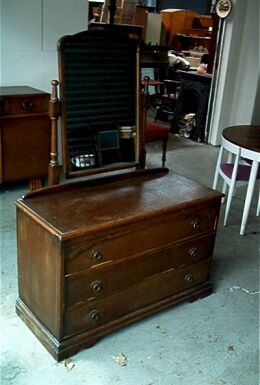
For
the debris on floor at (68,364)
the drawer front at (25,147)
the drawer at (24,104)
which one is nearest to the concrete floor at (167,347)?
the debris on floor at (68,364)

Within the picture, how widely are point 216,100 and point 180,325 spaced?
3757 millimetres

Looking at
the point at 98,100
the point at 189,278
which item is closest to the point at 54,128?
the point at 98,100

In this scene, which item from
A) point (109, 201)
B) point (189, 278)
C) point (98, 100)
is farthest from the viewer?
point (189, 278)

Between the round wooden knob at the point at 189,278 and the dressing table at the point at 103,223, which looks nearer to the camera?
the dressing table at the point at 103,223

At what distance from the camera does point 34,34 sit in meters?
3.63

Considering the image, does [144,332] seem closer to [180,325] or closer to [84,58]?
[180,325]

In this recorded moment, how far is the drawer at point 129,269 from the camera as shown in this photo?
1.83m

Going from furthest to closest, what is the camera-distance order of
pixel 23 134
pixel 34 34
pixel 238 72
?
1. pixel 238 72
2. pixel 34 34
3. pixel 23 134

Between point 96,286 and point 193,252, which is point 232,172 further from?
point 96,286

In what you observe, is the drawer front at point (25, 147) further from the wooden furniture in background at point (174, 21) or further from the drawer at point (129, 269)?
the wooden furniture in background at point (174, 21)

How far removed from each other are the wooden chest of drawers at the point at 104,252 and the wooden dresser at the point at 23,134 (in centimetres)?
137

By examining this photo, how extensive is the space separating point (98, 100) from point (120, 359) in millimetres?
1248

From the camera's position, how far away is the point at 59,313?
182cm

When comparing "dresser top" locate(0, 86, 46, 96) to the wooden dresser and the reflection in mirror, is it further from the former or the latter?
the reflection in mirror
